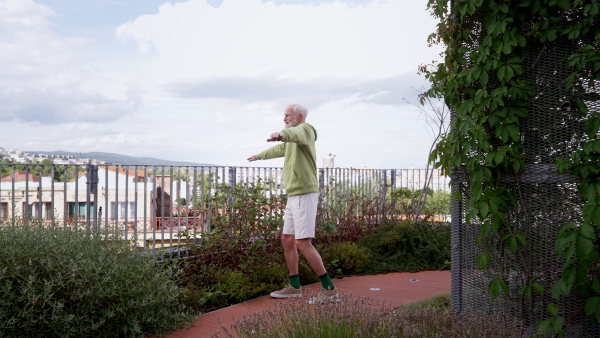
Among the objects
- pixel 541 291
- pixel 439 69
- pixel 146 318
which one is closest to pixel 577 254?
pixel 541 291

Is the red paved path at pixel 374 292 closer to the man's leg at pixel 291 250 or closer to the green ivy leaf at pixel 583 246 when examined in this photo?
the man's leg at pixel 291 250

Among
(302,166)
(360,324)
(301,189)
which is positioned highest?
(302,166)

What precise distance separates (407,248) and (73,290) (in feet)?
18.8

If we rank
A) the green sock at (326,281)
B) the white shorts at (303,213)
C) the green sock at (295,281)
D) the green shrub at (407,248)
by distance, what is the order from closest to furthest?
the white shorts at (303,213), the green sock at (326,281), the green sock at (295,281), the green shrub at (407,248)

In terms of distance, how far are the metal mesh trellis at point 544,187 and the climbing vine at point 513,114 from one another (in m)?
0.03

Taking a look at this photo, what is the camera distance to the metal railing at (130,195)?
6422mm

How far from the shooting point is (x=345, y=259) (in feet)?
25.8

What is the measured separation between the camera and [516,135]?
406cm

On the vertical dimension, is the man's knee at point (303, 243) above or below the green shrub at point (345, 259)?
above

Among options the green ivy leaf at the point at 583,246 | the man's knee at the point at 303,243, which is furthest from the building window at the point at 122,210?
the green ivy leaf at the point at 583,246

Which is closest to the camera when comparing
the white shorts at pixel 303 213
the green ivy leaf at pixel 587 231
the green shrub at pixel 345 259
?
the green ivy leaf at pixel 587 231

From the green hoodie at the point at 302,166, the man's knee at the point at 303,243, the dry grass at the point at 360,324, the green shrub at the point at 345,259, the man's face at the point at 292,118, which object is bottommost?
the green shrub at the point at 345,259

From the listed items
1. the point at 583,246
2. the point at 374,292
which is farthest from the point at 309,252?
the point at 583,246

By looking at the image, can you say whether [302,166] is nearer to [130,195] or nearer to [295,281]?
[295,281]
